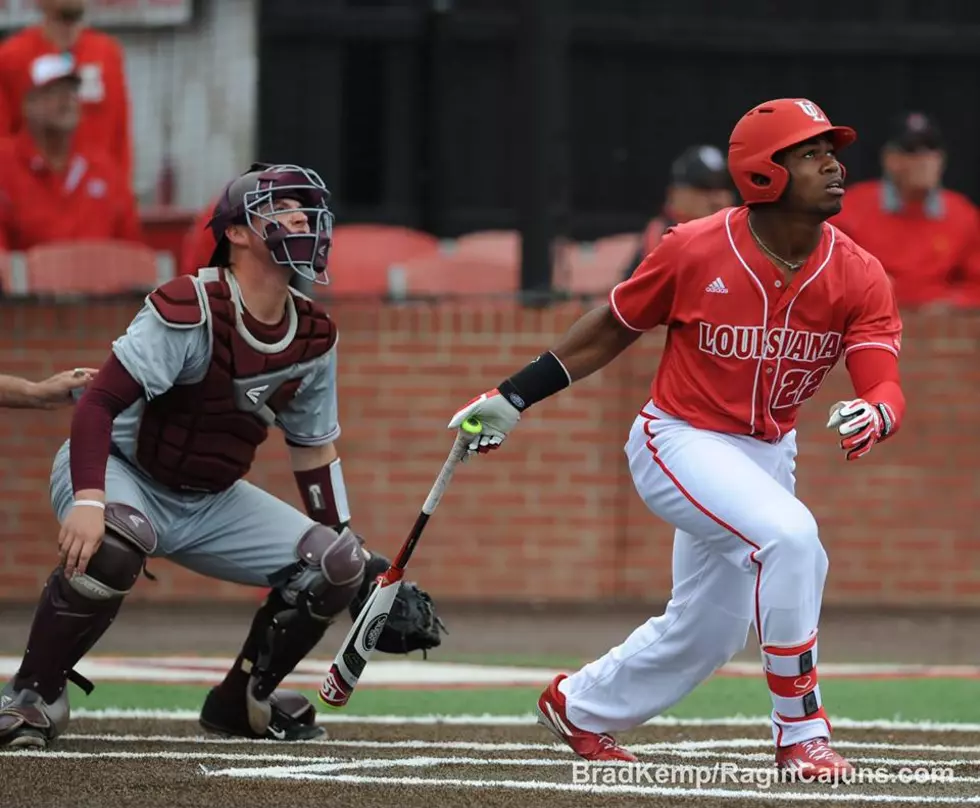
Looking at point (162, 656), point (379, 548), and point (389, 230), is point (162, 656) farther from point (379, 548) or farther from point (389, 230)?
point (389, 230)

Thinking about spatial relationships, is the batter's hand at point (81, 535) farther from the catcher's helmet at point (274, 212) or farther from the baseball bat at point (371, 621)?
the catcher's helmet at point (274, 212)

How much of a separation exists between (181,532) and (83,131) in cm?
490

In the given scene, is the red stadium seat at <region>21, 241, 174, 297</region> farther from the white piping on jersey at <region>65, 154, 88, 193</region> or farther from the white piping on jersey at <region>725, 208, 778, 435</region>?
the white piping on jersey at <region>725, 208, 778, 435</region>

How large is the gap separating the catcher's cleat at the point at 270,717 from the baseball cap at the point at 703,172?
407 cm

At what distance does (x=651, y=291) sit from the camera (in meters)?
6.42

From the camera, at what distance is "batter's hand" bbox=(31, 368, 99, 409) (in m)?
6.91

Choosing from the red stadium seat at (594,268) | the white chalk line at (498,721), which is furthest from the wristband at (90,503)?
the red stadium seat at (594,268)

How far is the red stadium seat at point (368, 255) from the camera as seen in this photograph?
11266mm

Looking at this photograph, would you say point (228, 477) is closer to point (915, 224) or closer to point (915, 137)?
point (915, 224)

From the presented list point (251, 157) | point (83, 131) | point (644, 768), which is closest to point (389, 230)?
point (251, 157)

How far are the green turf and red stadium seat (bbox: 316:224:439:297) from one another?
3.03 m

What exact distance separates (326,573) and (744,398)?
147 cm

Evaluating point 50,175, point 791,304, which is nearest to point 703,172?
point 50,175

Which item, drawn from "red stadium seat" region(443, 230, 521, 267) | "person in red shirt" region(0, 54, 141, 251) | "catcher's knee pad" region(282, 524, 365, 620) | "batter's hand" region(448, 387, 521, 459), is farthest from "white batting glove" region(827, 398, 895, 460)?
"person in red shirt" region(0, 54, 141, 251)
